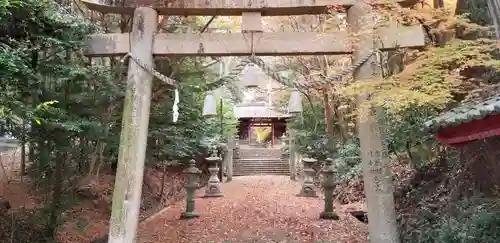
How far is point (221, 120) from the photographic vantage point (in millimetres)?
19047

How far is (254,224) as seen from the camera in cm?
922

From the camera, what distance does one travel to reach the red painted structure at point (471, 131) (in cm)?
376

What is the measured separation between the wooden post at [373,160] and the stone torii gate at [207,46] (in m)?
0.02

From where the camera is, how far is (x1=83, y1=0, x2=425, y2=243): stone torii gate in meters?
6.22

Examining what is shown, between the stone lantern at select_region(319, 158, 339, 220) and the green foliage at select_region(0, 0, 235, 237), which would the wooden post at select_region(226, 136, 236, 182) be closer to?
the stone lantern at select_region(319, 158, 339, 220)

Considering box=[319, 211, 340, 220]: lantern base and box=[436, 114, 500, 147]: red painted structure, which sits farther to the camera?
box=[319, 211, 340, 220]: lantern base

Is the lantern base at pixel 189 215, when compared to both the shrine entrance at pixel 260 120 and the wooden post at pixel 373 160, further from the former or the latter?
the shrine entrance at pixel 260 120

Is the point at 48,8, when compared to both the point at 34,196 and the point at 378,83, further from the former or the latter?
the point at 378,83

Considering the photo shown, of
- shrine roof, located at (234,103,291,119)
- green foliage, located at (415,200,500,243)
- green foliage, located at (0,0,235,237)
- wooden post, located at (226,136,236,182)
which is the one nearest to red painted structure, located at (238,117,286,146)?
shrine roof, located at (234,103,291,119)

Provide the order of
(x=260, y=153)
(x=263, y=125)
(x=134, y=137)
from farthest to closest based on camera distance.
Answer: (x=263, y=125) < (x=260, y=153) < (x=134, y=137)

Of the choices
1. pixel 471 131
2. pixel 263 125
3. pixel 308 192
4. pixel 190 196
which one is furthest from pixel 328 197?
pixel 263 125

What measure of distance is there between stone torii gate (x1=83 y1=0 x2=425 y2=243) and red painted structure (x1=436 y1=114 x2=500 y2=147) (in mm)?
1613

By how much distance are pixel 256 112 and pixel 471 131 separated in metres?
23.4

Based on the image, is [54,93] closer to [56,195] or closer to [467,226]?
[56,195]
